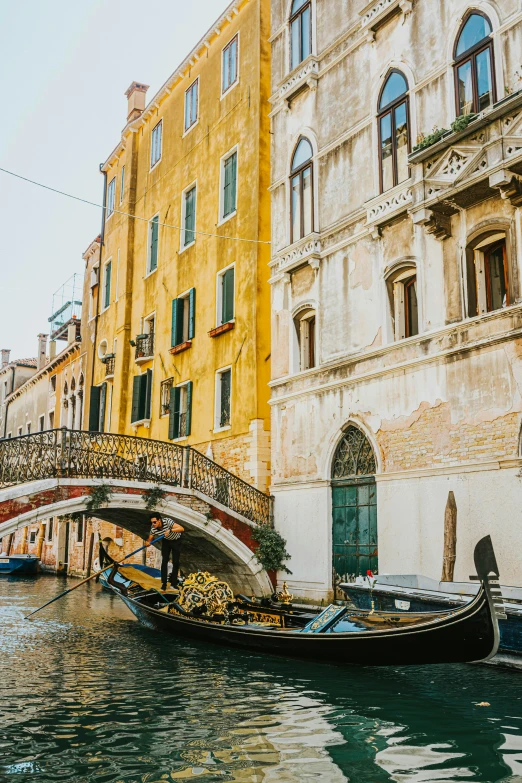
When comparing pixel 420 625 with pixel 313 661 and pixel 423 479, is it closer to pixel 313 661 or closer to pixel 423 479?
pixel 313 661

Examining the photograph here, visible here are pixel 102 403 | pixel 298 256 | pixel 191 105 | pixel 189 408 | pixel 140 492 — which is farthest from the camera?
pixel 102 403

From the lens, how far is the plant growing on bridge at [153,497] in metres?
12.9

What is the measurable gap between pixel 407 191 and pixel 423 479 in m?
4.16

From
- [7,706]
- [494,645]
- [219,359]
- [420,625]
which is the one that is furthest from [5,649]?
[219,359]

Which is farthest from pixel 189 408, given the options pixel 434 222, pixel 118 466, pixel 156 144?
pixel 156 144

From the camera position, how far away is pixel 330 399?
12.7 meters

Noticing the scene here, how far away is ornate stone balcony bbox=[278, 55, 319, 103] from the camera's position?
46.0 ft

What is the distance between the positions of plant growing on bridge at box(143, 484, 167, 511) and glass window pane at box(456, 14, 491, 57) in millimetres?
8032

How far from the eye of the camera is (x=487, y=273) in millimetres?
10219

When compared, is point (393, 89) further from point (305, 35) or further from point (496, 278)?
point (496, 278)

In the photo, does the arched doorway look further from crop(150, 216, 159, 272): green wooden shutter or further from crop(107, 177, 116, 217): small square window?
crop(107, 177, 116, 217): small square window

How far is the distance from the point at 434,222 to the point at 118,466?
20.9 feet

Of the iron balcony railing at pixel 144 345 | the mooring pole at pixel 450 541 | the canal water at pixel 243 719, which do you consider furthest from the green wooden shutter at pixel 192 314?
the canal water at pixel 243 719

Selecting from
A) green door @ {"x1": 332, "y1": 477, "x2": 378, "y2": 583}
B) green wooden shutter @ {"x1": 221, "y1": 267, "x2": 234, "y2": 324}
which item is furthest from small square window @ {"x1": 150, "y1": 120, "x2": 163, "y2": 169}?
green door @ {"x1": 332, "y1": 477, "x2": 378, "y2": 583}
